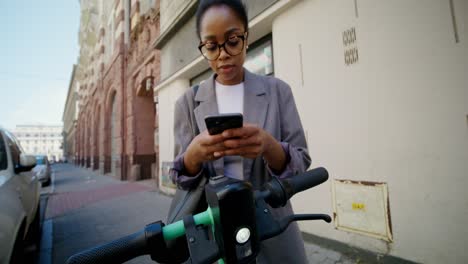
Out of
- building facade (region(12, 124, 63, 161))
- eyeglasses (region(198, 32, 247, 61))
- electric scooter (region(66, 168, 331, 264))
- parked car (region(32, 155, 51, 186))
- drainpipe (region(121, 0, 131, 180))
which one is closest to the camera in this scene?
electric scooter (region(66, 168, 331, 264))

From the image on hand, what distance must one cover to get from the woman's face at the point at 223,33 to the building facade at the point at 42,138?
95.0m

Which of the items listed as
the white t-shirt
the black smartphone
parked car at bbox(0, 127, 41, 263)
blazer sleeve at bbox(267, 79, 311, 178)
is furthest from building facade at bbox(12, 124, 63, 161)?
the black smartphone

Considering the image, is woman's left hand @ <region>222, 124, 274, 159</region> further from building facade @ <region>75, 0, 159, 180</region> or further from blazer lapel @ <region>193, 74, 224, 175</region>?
building facade @ <region>75, 0, 159, 180</region>

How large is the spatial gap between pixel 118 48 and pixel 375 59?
12.0 m

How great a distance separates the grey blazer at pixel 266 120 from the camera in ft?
3.50

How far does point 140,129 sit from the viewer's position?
10.0 meters

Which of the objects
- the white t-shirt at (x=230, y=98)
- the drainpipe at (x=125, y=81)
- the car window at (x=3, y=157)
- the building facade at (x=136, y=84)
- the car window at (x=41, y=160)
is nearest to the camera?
the white t-shirt at (x=230, y=98)

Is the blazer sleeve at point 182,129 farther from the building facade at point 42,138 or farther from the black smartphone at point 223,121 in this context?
the building facade at point 42,138

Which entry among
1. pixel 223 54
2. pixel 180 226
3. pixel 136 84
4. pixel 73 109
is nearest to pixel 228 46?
pixel 223 54

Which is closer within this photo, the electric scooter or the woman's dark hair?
the electric scooter

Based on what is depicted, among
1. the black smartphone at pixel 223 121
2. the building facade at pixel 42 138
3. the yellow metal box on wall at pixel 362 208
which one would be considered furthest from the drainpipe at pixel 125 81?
the building facade at pixel 42 138

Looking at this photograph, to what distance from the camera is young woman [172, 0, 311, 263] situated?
94cm

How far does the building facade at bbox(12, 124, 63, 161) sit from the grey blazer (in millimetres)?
94830

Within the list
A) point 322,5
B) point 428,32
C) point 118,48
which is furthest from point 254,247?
point 118,48
